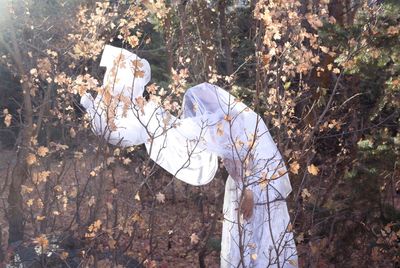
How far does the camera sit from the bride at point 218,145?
4629 millimetres

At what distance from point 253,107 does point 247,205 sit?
0.90 m

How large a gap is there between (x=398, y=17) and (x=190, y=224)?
510 cm

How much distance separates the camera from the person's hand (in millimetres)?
4930

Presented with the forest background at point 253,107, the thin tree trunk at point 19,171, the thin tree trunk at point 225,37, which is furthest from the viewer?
the thin tree trunk at point 225,37

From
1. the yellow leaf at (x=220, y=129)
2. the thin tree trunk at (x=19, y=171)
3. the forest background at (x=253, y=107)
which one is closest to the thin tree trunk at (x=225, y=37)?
the forest background at (x=253, y=107)

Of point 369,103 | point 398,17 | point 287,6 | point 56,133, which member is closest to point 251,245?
point 287,6

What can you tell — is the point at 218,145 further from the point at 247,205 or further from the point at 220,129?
the point at 247,205

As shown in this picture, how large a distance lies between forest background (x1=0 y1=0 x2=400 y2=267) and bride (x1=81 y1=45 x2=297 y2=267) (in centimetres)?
19

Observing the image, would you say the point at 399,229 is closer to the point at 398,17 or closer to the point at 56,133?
the point at 398,17

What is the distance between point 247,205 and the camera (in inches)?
196

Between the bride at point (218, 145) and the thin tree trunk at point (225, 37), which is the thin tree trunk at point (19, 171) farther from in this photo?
the thin tree trunk at point (225, 37)

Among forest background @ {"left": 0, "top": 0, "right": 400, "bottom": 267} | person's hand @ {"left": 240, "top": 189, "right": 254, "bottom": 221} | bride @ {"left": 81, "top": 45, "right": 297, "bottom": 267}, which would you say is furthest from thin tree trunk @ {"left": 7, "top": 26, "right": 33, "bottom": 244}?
person's hand @ {"left": 240, "top": 189, "right": 254, "bottom": 221}

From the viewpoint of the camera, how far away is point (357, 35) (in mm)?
5262

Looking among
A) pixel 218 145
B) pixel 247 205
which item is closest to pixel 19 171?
pixel 218 145
